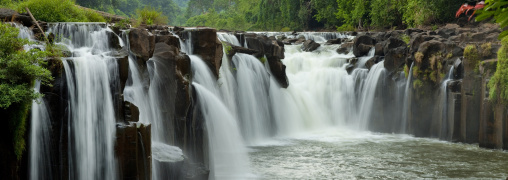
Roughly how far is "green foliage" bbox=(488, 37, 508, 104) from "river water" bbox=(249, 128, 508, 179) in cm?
180

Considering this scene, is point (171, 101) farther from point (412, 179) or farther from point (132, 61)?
point (412, 179)

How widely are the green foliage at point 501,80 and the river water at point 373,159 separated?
1.80m

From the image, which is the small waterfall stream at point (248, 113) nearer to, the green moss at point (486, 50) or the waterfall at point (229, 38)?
the waterfall at point (229, 38)

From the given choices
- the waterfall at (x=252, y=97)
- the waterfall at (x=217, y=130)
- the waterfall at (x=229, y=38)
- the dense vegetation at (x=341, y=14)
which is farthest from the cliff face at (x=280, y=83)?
the dense vegetation at (x=341, y=14)

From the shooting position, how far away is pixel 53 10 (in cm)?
1498

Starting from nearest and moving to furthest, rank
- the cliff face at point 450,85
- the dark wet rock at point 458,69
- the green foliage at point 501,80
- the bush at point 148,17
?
the green foliage at point 501,80 → the cliff face at point 450,85 → the dark wet rock at point 458,69 → the bush at point 148,17

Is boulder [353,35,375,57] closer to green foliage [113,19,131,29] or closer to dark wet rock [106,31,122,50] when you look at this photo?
green foliage [113,19,131,29]

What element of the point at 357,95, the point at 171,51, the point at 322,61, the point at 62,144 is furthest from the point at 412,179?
the point at 322,61

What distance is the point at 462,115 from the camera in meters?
18.9

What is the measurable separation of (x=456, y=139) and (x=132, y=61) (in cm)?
1280

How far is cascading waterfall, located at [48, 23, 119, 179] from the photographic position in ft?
30.8

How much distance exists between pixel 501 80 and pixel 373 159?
5.13 metres

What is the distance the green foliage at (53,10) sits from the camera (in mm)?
14625

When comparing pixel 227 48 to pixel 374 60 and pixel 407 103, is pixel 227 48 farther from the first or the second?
pixel 407 103
